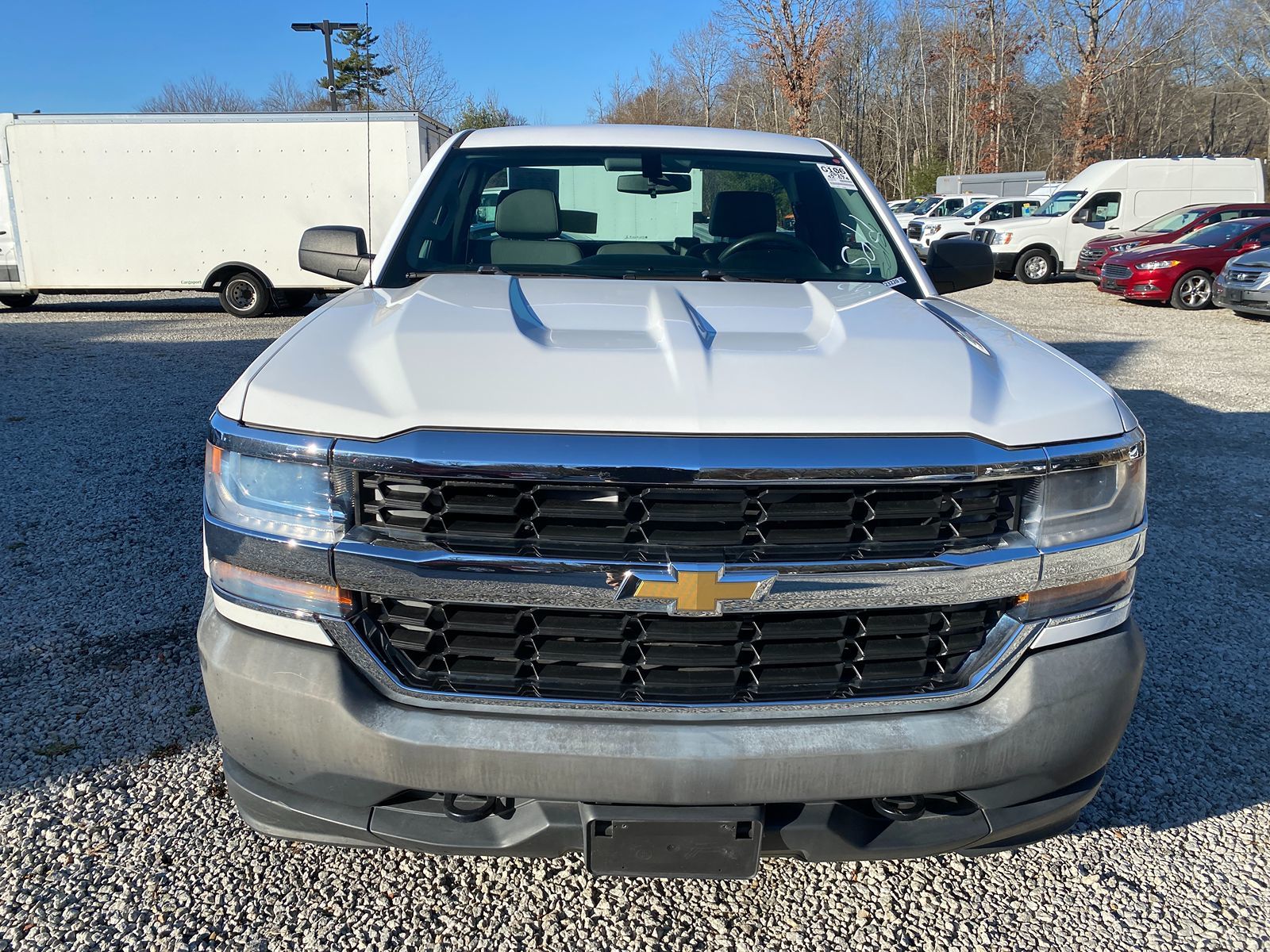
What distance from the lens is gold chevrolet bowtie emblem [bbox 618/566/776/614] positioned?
1736 millimetres

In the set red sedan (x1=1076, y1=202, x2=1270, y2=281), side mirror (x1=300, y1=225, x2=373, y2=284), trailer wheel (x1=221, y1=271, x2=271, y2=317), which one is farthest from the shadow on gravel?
trailer wheel (x1=221, y1=271, x2=271, y2=317)

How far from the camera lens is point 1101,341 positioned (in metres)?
12.2

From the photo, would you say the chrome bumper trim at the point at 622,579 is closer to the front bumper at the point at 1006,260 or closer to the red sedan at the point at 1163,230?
the red sedan at the point at 1163,230

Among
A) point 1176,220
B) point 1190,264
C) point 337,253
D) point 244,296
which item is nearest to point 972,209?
point 1176,220

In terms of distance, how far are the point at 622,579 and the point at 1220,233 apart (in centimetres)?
1757

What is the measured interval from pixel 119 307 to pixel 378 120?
19.9 ft

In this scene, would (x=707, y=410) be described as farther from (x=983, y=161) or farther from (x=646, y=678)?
(x=983, y=161)

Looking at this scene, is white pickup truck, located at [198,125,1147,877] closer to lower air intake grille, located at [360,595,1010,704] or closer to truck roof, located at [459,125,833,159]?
lower air intake grille, located at [360,595,1010,704]

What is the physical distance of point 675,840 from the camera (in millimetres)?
1811

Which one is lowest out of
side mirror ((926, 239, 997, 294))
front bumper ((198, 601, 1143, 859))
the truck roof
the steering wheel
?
front bumper ((198, 601, 1143, 859))

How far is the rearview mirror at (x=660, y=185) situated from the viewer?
356 cm

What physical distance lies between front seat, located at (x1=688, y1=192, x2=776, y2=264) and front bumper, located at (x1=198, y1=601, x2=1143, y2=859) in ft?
6.43

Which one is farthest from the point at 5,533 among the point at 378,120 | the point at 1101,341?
the point at 1101,341

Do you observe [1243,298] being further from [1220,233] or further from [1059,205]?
[1059,205]
